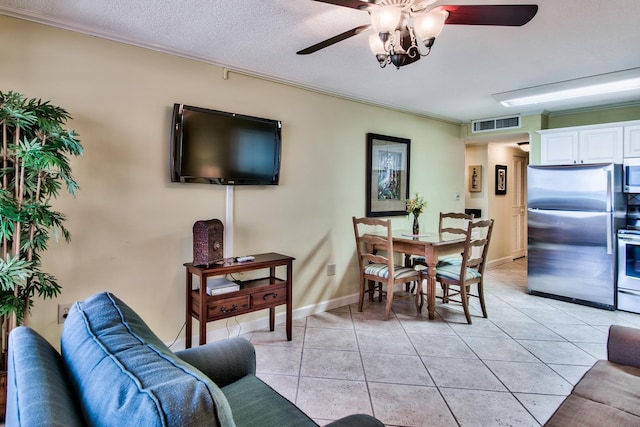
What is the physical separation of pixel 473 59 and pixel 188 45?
236 cm

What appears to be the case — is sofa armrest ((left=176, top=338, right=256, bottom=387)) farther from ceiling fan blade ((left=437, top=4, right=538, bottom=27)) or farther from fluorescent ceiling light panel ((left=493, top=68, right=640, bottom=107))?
fluorescent ceiling light panel ((left=493, top=68, right=640, bottom=107))

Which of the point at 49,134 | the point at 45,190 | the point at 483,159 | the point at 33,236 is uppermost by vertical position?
the point at 483,159

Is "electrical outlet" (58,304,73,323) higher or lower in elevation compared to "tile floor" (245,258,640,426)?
higher

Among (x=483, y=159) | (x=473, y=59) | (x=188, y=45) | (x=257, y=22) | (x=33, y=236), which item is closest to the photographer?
(x=33, y=236)

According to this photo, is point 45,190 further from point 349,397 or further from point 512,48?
point 512,48

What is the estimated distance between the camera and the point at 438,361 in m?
2.78

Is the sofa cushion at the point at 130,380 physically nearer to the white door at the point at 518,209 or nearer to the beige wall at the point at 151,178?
the beige wall at the point at 151,178

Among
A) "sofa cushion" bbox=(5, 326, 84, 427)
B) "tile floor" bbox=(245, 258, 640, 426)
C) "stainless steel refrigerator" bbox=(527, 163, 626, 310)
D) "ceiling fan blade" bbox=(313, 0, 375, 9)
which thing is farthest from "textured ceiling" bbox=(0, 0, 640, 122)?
"tile floor" bbox=(245, 258, 640, 426)

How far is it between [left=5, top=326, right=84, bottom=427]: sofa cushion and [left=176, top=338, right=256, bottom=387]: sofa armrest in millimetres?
603

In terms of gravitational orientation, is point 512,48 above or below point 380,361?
above

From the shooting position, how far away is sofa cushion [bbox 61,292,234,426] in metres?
0.64


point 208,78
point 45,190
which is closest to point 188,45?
point 208,78

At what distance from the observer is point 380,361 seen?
2.77m

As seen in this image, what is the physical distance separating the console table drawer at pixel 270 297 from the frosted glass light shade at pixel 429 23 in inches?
86.4
